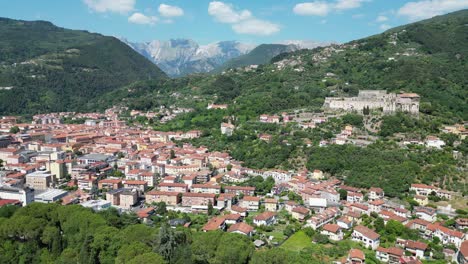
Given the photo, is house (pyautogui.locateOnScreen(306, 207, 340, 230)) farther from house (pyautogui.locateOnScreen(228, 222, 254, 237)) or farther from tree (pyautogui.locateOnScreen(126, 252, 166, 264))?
tree (pyautogui.locateOnScreen(126, 252, 166, 264))

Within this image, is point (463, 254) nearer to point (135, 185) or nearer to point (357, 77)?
point (135, 185)

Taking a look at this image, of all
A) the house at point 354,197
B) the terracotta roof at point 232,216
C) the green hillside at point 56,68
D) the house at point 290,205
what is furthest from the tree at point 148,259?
the green hillside at point 56,68

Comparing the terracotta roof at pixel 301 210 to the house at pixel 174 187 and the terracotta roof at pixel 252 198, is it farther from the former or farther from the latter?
Answer: the house at pixel 174 187

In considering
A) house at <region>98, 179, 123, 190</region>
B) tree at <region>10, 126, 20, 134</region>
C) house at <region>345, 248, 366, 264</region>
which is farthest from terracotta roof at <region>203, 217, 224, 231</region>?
tree at <region>10, 126, 20, 134</region>

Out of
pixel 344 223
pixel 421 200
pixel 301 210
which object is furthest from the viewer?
pixel 421 200

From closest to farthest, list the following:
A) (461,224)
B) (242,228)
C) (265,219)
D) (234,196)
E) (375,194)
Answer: (242,228)
(461,224)
(265,219)
(375,194)
(234,196)

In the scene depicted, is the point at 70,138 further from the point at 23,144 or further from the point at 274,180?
the point at 274,180

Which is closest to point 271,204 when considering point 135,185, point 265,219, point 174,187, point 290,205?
point 290,205
